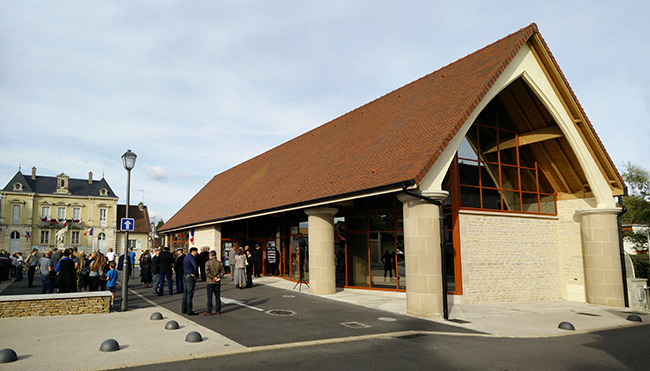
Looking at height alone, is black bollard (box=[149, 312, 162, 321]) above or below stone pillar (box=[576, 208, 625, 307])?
below

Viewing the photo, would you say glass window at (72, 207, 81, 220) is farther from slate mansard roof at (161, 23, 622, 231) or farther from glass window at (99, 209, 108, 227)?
slate mansard roof at (161, 23, 622, 231)

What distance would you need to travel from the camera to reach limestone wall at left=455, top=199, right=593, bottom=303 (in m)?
15.0

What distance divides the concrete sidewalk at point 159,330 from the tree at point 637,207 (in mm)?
19682

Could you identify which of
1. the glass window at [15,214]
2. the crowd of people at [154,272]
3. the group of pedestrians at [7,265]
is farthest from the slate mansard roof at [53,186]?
the crowd of people at [154,272]

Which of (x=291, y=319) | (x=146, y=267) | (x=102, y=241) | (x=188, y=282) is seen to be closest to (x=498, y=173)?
(x=291, y=319)

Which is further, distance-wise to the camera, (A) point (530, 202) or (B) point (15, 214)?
(B) point (15, 214)

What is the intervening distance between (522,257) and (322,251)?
719cm

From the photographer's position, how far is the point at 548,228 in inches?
683

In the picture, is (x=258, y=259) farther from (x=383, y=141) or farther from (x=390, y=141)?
(x=390, y=141)

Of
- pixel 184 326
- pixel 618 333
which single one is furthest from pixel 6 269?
pixel 618 333

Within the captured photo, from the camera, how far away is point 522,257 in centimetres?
1623

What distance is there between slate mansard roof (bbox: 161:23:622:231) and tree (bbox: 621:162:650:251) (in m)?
18.2

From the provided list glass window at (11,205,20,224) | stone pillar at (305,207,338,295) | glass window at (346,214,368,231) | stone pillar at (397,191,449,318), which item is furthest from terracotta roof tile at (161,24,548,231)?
glass window at (11,205,20,224)

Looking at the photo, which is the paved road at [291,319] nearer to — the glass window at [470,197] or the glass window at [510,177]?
the glass window at [470,197]
